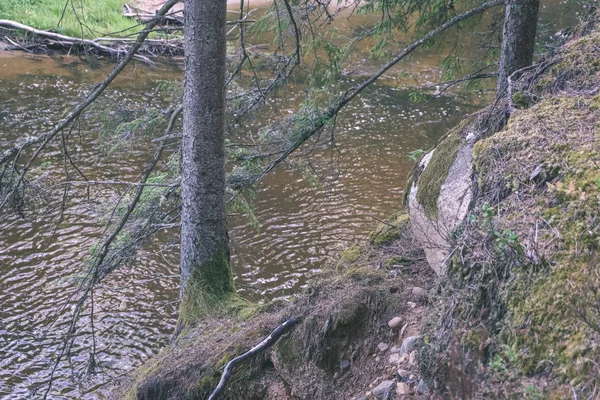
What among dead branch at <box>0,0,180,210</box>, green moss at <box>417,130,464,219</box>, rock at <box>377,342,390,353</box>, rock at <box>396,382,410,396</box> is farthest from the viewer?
dead branch at <box>0,0,180,210</box>

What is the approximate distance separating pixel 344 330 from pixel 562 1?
23.2 meters

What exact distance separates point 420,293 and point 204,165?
2437 millimetres

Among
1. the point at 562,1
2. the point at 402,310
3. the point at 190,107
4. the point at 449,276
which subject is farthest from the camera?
the point at 562,1

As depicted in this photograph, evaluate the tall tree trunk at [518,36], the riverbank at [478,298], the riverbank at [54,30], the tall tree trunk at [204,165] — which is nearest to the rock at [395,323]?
the riverbank at [478,298]

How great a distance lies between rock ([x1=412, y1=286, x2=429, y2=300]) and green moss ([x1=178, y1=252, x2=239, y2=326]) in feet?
7.69

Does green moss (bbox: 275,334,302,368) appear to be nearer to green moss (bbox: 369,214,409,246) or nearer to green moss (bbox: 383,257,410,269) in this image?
green moss (bbox: 383,257,410,269)

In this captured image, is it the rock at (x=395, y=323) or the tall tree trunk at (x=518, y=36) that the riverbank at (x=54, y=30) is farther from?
the rock at (x=395, y=323)

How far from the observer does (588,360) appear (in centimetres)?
204

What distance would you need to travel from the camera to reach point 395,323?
13.2 feet

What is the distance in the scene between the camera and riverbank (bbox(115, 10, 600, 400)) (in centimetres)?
227

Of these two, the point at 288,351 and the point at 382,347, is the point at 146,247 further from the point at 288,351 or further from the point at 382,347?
the point at 382,347

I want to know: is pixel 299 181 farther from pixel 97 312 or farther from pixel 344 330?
pixel 344 330

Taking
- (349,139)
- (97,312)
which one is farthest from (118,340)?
(349,139)

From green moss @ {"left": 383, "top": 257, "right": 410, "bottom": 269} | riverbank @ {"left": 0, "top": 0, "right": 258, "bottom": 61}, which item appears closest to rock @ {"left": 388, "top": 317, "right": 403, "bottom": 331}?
green moss @ {"left": 383, "top": 257, "right": 410, "bottom": 269}
